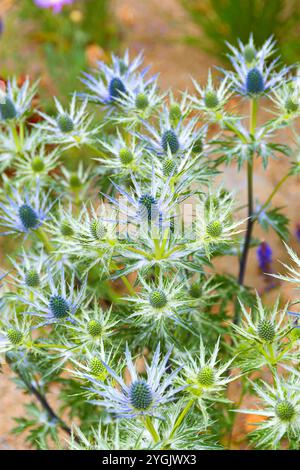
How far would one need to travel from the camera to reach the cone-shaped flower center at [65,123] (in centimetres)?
178

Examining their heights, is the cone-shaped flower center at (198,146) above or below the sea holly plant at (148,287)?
above

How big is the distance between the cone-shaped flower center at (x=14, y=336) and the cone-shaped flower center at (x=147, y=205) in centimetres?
41

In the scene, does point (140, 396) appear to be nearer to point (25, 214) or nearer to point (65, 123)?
point (25, 214)

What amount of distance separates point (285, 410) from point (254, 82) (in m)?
0.89

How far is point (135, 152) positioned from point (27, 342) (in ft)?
1.87

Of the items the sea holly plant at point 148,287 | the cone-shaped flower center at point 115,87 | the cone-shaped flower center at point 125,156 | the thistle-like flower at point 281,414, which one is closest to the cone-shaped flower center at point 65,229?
the sea holly plant at point 148,287

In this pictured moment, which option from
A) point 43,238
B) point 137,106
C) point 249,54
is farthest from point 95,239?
point 249,54

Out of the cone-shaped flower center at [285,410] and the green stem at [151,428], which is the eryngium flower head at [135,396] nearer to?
the green stem at [151,428]

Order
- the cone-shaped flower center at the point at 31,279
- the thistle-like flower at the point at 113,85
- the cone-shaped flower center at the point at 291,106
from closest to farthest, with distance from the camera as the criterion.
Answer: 1. the cone-shaped flower center at the point at 31,279
2. the cone-shaped flower center at the point at 291,106
3. the thistle-like flower at the point at 113,85

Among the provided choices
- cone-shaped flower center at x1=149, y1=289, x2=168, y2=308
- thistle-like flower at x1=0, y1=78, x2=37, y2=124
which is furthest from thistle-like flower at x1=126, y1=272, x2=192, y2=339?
thistle-like flower at x1=0, y1=78, x2=37, y2=124

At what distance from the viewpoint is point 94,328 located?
143 centimetres

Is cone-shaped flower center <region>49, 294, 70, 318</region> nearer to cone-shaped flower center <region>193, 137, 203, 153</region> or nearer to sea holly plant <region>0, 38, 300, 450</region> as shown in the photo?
sea holly plant <region>0, 38, 300, 450</region>
